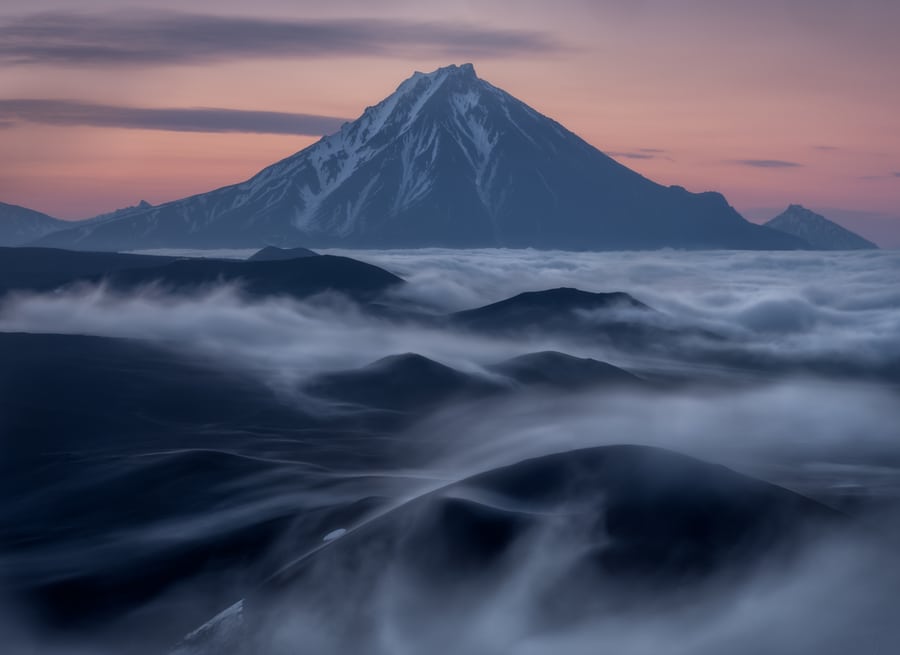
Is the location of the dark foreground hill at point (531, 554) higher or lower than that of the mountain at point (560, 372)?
higher

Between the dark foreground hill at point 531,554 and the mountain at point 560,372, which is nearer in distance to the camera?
the dark foreground hill at point 531,554

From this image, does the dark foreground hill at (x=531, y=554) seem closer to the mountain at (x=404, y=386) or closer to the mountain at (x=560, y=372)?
the mountain at (x=404, y=386)

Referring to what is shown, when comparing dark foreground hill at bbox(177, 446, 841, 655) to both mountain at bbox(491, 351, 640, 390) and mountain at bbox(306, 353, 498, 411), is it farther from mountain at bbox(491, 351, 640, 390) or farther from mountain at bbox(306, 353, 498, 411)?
mountain at bbox(491, 351, 640, 390)

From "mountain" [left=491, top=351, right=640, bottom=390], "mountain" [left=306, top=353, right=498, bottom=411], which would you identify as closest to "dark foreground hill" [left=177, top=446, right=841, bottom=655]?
"mountain" [left=306, top=353, right=498, bottom=411]

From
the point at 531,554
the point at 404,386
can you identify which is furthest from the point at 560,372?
the point at 531,554

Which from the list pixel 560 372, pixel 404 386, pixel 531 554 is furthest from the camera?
pixel 560 372

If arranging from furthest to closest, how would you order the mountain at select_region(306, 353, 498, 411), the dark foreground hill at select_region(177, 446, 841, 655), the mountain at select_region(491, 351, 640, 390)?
the mountain at select_region(491, 351, 640, 390) < the mountain at select_region(306, 353, 498, 411) < the dark foreground hill at select_region(177, 446, 841, 655)

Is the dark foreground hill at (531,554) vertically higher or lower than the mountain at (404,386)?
higher

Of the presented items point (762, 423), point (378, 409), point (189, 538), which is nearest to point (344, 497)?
point (189, 538)

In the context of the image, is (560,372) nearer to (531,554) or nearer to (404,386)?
(404,386)

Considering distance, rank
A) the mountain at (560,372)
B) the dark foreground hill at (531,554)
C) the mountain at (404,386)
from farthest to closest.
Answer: the mountain at (560,372)
the mountain at (404,386)
the dark foreground hill at (531,554)

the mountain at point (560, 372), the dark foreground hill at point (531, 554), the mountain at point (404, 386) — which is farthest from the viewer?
the mountain at point (560, 372)

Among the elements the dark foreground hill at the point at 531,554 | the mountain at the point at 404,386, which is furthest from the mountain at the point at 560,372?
the dark foreground hill at the point at 531,554

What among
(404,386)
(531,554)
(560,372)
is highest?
(531,554)
